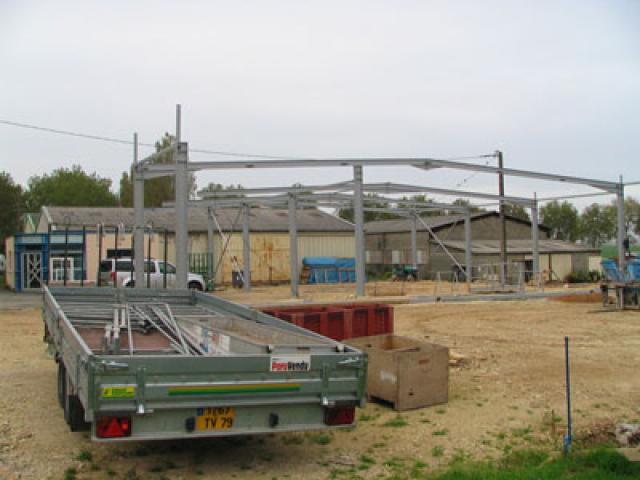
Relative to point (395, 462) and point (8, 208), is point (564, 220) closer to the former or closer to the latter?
point (8, 208)

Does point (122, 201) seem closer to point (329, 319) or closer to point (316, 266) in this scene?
point (316, 266)

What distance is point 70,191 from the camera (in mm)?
75750

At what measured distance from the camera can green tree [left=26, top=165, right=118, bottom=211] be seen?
75.4 metres

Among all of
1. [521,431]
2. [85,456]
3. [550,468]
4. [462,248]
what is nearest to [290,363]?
[85,456]

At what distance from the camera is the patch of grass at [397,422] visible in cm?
796

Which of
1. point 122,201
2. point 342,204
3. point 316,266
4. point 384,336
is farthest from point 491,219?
point 384,336

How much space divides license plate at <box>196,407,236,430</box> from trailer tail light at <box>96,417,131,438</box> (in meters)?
0.58

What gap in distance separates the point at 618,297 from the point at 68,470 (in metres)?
20.3

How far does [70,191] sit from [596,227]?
68.9 m

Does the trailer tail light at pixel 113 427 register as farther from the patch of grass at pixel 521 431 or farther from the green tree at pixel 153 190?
the green tree at pixel 153 190

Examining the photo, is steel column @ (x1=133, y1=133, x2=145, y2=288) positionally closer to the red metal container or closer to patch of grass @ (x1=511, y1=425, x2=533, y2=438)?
the red metal container

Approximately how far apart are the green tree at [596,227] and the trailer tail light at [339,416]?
9310 cm

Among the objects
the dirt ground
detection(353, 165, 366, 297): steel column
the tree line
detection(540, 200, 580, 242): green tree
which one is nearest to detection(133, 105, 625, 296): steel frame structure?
detection(353, 165, 366, 297): steel column

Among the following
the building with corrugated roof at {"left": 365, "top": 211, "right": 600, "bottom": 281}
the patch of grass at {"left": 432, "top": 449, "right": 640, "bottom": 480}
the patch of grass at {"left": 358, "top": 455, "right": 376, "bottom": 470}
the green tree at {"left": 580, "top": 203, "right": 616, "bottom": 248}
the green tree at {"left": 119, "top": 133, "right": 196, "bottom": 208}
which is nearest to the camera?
the patch of grass at {"left": 432, "top": 449, "right": 640, "bottom": 480}
